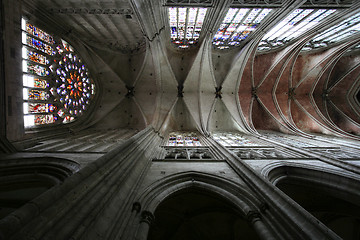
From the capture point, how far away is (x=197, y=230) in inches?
226

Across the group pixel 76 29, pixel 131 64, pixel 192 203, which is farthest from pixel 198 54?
pixel 192 203

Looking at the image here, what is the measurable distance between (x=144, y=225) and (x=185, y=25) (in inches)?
Result: 443

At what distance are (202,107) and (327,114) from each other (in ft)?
36.1

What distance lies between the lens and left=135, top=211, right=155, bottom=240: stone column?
312 cm

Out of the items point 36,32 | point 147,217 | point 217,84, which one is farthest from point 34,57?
point 217,84

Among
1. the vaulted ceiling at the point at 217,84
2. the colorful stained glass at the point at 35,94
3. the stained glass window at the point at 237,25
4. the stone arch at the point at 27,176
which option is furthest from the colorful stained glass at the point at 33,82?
the stained glass window at the point at 237,25

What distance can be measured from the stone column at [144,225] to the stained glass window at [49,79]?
7021 millimetres

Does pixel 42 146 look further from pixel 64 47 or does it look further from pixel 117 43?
pixel 117 43

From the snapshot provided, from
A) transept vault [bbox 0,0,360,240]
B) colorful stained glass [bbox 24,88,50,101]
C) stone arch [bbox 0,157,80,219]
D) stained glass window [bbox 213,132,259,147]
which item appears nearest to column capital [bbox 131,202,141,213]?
transept vault [bbox 0,0,360,240]

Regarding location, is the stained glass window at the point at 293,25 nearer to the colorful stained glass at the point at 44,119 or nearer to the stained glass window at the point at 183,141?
the stained glass window at the point at 183,141

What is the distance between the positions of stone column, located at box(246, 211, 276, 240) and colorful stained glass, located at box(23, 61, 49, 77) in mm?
9729

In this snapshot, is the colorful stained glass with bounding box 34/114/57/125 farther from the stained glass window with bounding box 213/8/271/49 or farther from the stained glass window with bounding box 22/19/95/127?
the stained glass window with bounding box 213/8/271/49

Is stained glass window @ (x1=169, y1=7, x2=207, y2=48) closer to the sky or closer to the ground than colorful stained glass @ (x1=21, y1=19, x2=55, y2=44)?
closer to the sky

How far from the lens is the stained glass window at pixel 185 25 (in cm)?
984
